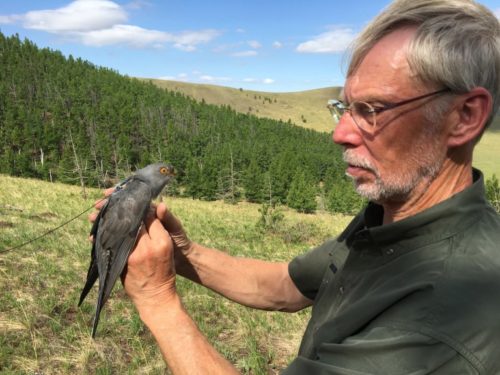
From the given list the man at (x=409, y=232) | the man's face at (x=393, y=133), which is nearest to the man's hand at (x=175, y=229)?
the man at (x=409, y=232)

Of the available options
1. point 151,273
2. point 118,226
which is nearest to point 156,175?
point 118,226

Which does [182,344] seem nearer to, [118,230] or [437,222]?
[118,230]

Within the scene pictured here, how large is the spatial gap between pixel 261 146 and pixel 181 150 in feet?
73.5

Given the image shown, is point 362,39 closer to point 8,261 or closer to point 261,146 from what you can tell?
point 8,261

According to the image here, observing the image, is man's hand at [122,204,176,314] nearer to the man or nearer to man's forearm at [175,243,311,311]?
the man

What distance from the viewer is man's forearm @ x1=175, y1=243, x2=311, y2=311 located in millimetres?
2986

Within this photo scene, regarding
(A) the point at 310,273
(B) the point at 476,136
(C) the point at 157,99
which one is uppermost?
(C) the point at 157,99

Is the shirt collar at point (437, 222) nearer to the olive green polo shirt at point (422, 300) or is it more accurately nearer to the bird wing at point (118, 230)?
the olive green polo shirt at point (422, 300)

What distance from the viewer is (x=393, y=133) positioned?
1846 mm

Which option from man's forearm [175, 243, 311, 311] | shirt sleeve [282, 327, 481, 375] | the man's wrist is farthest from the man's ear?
man's forearm [175, 243, 311, 311]

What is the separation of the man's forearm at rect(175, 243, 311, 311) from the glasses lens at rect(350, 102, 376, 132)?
1.39 metres

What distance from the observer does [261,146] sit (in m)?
102

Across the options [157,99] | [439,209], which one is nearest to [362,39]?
[439,209]

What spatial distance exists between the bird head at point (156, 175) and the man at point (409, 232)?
3.09ft
